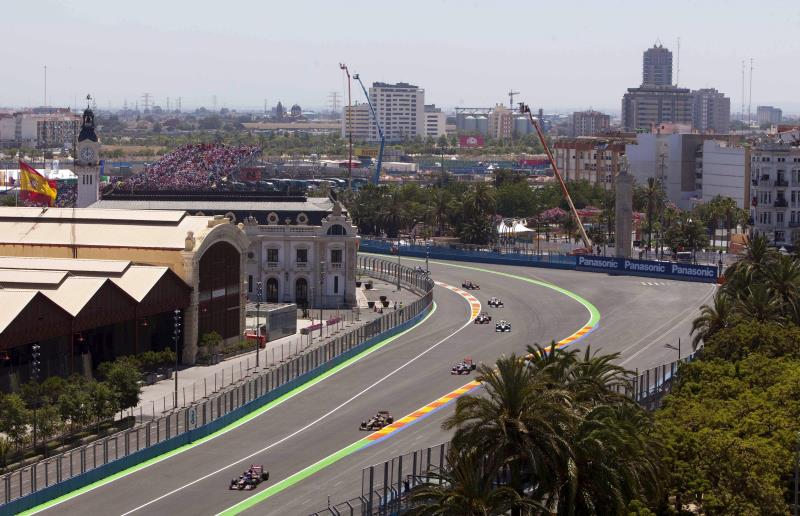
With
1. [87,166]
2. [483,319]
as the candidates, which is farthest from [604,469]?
[87,166]

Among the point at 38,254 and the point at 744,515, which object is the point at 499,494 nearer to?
the point at 744,515

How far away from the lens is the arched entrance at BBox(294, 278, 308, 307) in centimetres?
14712

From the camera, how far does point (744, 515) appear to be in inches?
2200

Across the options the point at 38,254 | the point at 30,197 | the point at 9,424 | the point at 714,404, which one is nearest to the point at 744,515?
the point at 714,404

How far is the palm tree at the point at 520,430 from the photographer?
54.9m

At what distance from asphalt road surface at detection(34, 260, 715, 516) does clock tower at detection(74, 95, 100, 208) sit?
127ft

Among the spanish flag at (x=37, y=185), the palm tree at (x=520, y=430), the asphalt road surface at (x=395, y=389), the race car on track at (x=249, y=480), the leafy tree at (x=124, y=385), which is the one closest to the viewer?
the palm tree at (x=520, y=430)

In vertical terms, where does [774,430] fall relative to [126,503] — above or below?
above

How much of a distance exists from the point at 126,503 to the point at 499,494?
22.5m

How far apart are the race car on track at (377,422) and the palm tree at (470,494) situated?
94.4ft

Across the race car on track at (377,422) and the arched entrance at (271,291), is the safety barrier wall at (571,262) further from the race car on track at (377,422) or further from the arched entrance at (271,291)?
the race car on track at (377,422)

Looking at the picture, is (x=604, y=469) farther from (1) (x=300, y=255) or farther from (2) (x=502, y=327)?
(1) (x=300, y=255)

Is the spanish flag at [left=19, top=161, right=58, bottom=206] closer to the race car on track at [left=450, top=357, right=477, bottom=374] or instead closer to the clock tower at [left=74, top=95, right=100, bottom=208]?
the clock tower at [left=74, top=95, right=100, bottom=208]

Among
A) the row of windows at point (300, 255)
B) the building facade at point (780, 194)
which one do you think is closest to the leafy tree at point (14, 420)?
the row of windows at point (300, 255)
